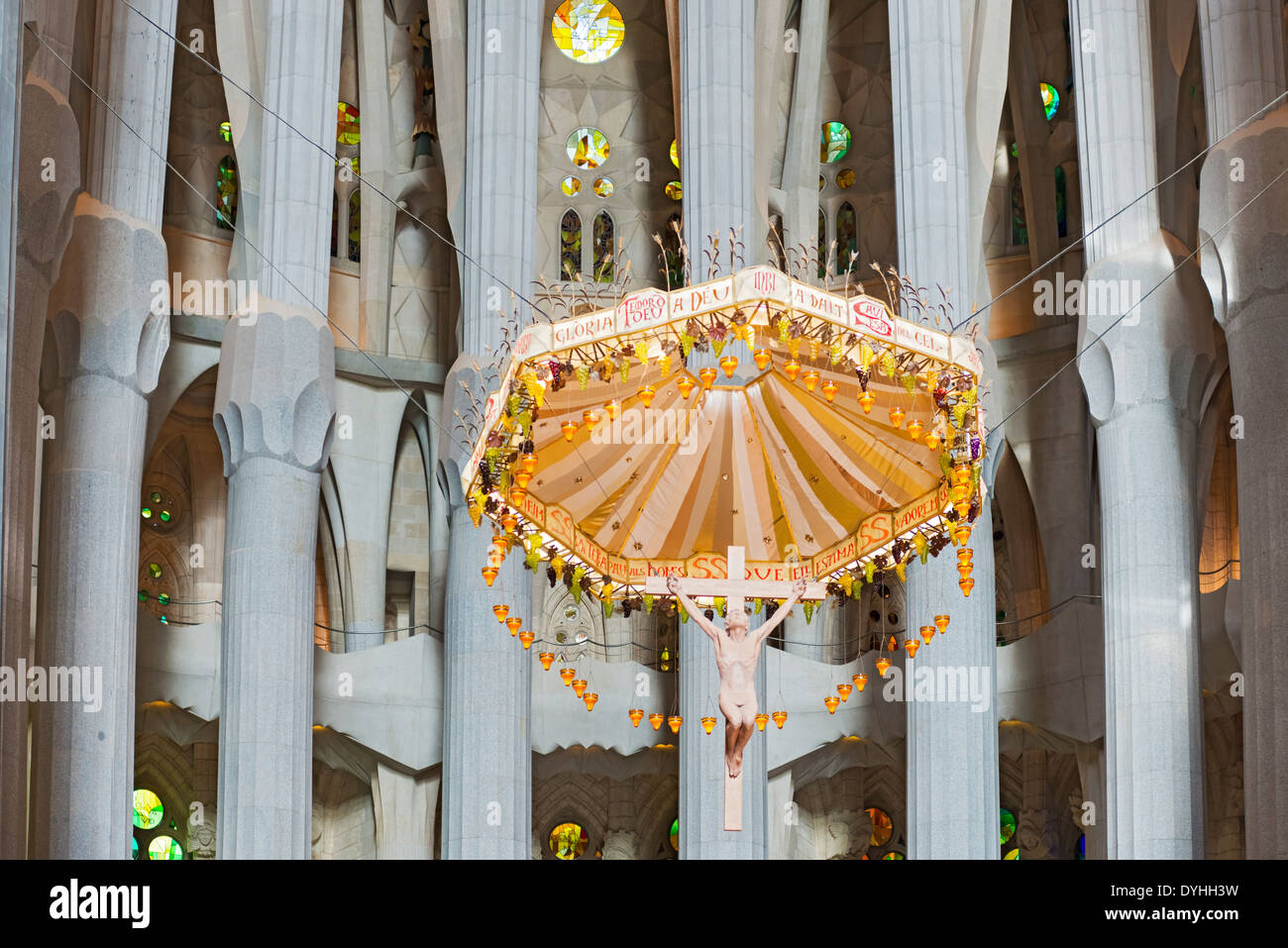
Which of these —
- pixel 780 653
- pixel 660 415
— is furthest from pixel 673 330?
pixel 780 653

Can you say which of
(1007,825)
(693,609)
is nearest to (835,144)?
(1007,825)

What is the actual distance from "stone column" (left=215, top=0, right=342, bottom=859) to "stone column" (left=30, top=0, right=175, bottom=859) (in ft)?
3.77

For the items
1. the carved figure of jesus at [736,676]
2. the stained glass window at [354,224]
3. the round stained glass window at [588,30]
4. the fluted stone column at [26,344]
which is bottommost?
the carved figure of jesus at [736,676]

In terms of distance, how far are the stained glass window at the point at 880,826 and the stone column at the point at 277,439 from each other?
893 cm

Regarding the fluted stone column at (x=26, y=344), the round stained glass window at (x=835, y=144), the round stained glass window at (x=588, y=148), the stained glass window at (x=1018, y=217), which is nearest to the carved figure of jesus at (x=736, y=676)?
the fluted stone column at (x=26, y=344)

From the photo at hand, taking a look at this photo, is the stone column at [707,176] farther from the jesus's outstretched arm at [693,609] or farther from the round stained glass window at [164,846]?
the round stained glass window at [164,846]

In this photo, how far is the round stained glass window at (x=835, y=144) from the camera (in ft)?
107

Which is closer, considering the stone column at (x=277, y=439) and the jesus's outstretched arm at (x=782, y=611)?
the jesus's outstretched arm at (x=782, y=611)

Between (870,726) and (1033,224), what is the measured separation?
7318 mm

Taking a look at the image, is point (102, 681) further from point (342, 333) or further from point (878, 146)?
point (878, 146)

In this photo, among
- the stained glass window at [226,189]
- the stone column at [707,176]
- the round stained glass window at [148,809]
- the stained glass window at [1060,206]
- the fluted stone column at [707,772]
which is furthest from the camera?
the stained glass window at [1060,206]

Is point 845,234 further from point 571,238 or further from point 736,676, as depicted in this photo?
point 736,676

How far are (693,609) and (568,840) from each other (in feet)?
41.2

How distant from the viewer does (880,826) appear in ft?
102
